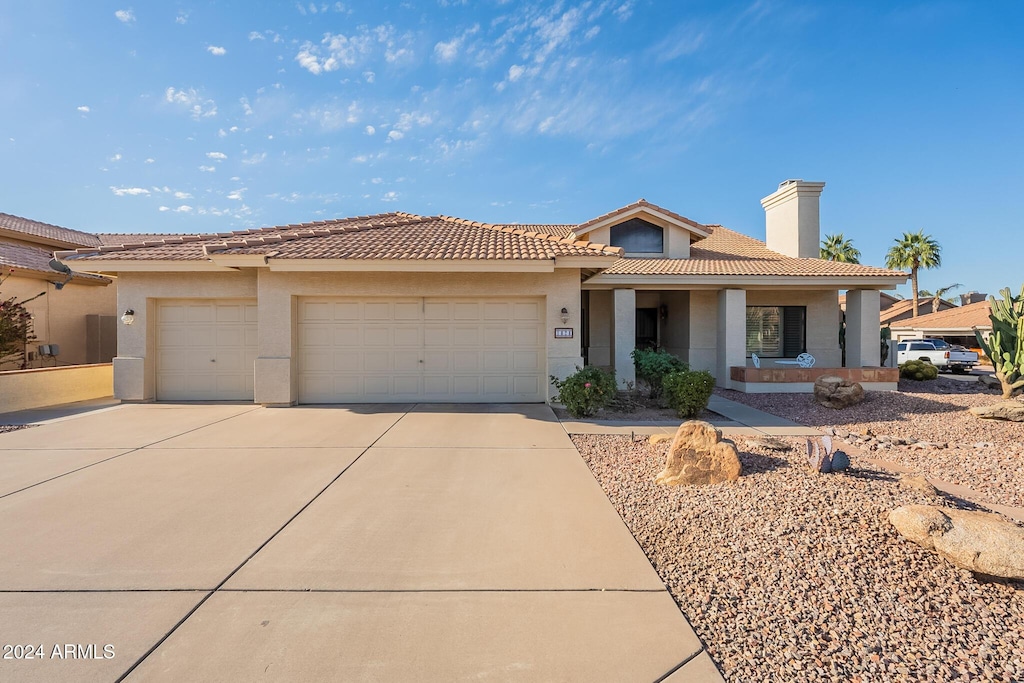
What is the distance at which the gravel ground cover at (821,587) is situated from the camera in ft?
8.82

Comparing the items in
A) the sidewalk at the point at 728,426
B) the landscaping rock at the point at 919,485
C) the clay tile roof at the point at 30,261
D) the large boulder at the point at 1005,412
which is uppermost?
the clay tile roof at the point at 30,261

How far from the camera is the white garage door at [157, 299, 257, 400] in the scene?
11.5 meters

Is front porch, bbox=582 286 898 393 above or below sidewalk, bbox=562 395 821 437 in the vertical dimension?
above

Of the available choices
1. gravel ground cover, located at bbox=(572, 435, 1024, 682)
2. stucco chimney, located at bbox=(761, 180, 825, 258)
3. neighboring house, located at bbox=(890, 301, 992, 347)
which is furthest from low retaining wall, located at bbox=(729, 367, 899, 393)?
neighboring house, located at bbox=(890, 301, 992, 347)

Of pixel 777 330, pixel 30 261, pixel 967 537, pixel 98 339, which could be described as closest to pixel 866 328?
pixel 777 330

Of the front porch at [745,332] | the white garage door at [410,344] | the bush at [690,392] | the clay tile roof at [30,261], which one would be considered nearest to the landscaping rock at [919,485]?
the bush at [690,392]

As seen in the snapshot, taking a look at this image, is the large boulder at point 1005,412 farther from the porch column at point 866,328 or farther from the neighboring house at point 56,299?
the neighboring house at point 56,299

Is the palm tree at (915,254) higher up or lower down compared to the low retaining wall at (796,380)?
higher up

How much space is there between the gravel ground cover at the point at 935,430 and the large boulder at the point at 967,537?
2219 mm

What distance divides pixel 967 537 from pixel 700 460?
215 cm

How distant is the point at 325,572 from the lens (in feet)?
11.9

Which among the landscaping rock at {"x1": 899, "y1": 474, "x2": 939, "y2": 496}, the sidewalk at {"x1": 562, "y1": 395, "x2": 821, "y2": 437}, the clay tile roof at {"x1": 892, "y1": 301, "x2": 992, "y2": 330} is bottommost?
the sidewalk at {"x1": 562, "y1": 395, "x2": 821, "y2": 437}

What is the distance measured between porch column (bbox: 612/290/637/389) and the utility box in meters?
16.1

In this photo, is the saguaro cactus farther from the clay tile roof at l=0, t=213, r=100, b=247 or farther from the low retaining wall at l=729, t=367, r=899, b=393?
the clay tile roof at l=0, t=213, r=100, b=247
